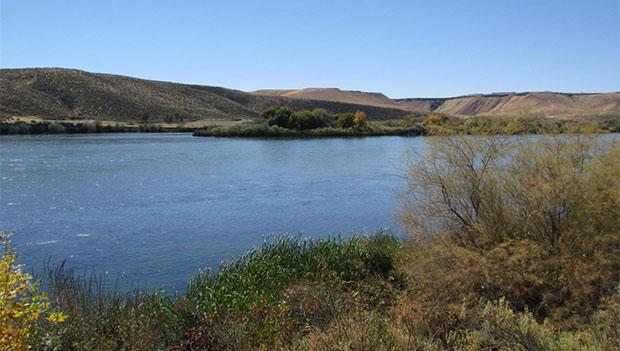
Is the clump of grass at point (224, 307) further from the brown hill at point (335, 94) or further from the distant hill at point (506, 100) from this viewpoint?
the brown hill at point (335, 94)

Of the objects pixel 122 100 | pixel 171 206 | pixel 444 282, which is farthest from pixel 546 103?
pixel 444 282

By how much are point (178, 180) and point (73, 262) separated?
14.3 meters

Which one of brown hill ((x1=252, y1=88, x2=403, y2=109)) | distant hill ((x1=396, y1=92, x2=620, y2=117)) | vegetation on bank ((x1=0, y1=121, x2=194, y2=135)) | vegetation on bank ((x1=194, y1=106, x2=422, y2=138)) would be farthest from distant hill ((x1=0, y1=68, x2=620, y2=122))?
brown hill ((x1=252, y1=88, x2=403, y2=109))

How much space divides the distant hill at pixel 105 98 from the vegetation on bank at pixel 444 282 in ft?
211

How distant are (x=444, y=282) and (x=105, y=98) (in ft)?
267

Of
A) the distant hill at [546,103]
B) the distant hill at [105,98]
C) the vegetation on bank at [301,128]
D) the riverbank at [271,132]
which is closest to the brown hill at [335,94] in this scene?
the distant hill at [546,103]

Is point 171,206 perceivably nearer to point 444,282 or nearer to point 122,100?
point 444,282

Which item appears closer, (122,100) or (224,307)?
(224,307)

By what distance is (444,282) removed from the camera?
9.67 meters

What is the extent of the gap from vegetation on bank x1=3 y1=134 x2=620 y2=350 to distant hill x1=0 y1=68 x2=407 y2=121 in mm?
64278

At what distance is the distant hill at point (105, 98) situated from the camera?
71.4 metres

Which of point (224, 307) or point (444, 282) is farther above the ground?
point (444, 282)

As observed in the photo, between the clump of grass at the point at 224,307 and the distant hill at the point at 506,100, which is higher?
the distant hill at the point at 506,100

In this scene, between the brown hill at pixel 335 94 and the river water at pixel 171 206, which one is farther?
Result: the brown hill at pixel 335 94
